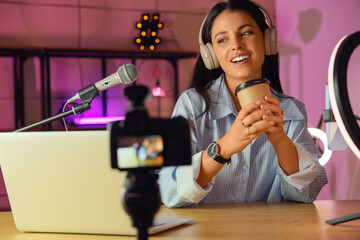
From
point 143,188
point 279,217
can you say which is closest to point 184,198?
point 279,217

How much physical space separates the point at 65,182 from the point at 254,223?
0.45m

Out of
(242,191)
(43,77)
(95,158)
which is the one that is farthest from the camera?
(43,77)

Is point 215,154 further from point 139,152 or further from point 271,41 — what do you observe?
point 139,152

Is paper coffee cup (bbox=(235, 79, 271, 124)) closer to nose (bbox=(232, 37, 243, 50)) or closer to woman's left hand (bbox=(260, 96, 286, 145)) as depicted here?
woman's left hand (bbox=(260, 96, 286, 145))

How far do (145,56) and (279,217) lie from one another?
312 cm

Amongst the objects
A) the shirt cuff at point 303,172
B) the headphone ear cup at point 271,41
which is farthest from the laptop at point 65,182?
the headphone ear cup at point 271,41

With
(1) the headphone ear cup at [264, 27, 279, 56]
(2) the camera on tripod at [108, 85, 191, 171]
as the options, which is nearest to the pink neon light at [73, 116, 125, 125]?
(1) the headphone ear cup at [264, 27, 279, 56]

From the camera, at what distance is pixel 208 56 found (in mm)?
1623

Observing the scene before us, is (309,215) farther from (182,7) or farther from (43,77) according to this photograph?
(182,7)

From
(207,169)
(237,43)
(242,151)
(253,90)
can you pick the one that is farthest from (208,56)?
(253,90)

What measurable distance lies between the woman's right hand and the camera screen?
24.1 inches

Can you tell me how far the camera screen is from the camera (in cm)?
51

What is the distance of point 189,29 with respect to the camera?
15.1 ft

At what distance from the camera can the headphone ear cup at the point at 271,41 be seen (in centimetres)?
161
